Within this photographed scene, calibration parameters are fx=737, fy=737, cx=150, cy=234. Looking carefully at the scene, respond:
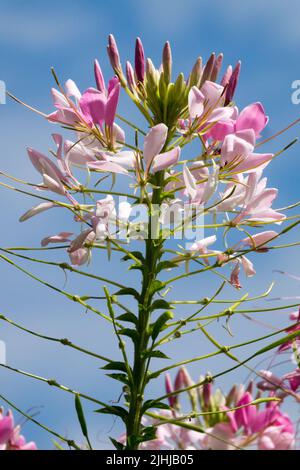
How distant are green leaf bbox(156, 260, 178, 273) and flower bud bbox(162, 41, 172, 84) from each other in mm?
1058

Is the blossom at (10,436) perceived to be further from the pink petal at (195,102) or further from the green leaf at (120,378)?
the pink petal at (195,102)

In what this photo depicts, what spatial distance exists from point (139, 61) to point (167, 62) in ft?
0.58

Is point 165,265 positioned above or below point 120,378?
above

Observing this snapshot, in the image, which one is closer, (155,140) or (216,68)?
(155,140)

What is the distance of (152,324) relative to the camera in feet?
12.0

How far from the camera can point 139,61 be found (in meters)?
3.95

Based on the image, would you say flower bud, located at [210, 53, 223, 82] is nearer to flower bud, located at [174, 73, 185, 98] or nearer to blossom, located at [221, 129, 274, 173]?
flower bud, located at [174, 73, 185, 98]

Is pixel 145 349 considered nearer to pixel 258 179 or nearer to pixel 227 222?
pixel 227 222

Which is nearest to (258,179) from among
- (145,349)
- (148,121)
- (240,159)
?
(240,159)

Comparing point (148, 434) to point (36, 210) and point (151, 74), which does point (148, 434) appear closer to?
point (36, 210)

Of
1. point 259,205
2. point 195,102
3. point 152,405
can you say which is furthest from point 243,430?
point 195,102

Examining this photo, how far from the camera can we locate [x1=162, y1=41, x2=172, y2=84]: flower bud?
3.97 metres

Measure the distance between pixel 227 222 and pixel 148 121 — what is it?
2.44 feet

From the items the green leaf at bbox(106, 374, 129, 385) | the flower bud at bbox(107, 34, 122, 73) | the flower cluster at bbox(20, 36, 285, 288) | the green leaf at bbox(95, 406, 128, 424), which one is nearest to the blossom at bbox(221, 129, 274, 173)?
the flower cluster at bbox(20, 36, 285, 288)
